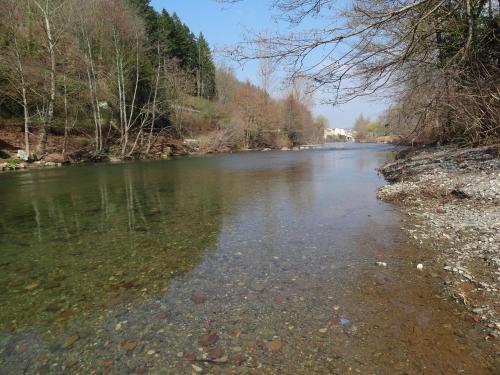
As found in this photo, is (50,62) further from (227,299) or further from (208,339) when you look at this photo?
(208,339)

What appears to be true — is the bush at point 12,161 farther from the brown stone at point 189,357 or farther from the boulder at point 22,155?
the brown stone at point 189,357

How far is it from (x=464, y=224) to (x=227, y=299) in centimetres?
508

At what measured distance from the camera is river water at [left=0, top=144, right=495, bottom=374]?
320 cm

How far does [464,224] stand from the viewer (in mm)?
6590

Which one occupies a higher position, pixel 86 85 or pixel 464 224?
pixel 86 85

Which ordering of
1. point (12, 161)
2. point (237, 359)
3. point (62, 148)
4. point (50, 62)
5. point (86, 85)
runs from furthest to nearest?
point (86, 85), point (62, 148), point (50, 62), point (12, 161), point (237, 359)

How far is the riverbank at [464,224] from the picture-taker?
410cm

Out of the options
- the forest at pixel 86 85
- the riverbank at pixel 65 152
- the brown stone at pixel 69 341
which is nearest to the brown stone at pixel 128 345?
the brown stone at pixel 69 341

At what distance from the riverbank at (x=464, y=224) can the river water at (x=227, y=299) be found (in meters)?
0.26

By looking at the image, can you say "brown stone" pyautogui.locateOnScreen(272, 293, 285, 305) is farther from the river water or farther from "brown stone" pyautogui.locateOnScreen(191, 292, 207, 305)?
"brown stone" pyautogui.locateOnScreen(191, 292, 207, 305)

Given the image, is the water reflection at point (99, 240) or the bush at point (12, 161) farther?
the bush at point (12, 161)

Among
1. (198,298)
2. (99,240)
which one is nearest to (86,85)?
(99,240)

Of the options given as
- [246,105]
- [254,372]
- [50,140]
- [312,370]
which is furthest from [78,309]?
[246,105]

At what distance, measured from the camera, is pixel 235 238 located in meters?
7.02
